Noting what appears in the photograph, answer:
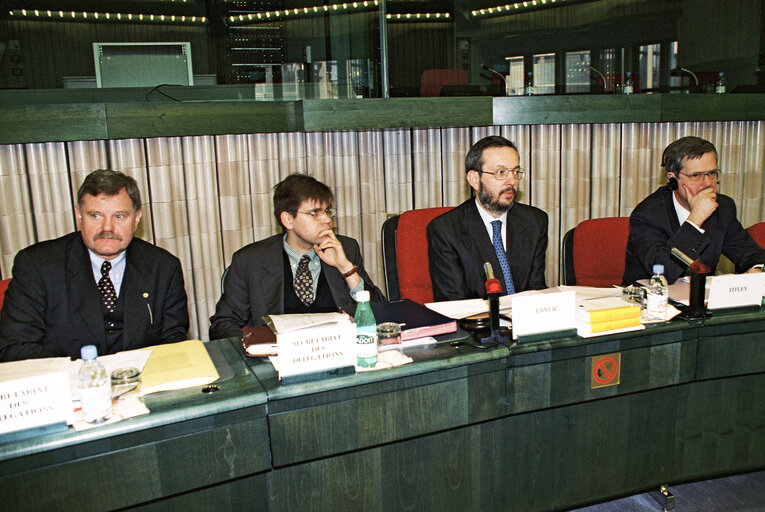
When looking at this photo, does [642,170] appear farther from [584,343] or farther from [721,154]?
[584,343]

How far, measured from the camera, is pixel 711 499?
2.03 meters

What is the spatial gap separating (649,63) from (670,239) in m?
3.24

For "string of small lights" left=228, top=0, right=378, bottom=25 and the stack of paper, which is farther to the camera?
"string of small lights" left=228, top=0, right=378, bottom=25

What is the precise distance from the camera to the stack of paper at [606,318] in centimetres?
166

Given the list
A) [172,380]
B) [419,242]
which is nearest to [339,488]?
[172,380]

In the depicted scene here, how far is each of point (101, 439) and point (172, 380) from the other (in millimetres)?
215

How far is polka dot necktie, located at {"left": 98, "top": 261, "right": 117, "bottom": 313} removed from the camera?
1984 mm

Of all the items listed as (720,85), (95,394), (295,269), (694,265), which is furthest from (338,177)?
(720,85)

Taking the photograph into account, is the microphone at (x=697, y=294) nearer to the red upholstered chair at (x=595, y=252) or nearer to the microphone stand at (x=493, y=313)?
the microphone stand at (x=493, y=313)

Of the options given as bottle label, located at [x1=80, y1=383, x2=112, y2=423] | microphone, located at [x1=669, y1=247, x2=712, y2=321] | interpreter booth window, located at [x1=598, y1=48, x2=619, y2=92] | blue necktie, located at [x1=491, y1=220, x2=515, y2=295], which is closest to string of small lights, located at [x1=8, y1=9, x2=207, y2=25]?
interpreter booth window, located at [x1=598, y1=48, x2=619, y2=92]

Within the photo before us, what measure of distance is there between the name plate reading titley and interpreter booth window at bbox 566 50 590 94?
380 cm

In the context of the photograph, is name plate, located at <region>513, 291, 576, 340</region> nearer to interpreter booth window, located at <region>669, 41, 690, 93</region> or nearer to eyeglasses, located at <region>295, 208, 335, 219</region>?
eyeglasses, located at <region>295, 208, 335, 219</region>

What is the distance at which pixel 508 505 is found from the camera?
63.7 inches

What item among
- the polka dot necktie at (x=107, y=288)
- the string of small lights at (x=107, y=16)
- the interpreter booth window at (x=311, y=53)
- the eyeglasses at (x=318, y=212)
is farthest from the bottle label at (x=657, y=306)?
the string of small lights at (x=107, y=16)
